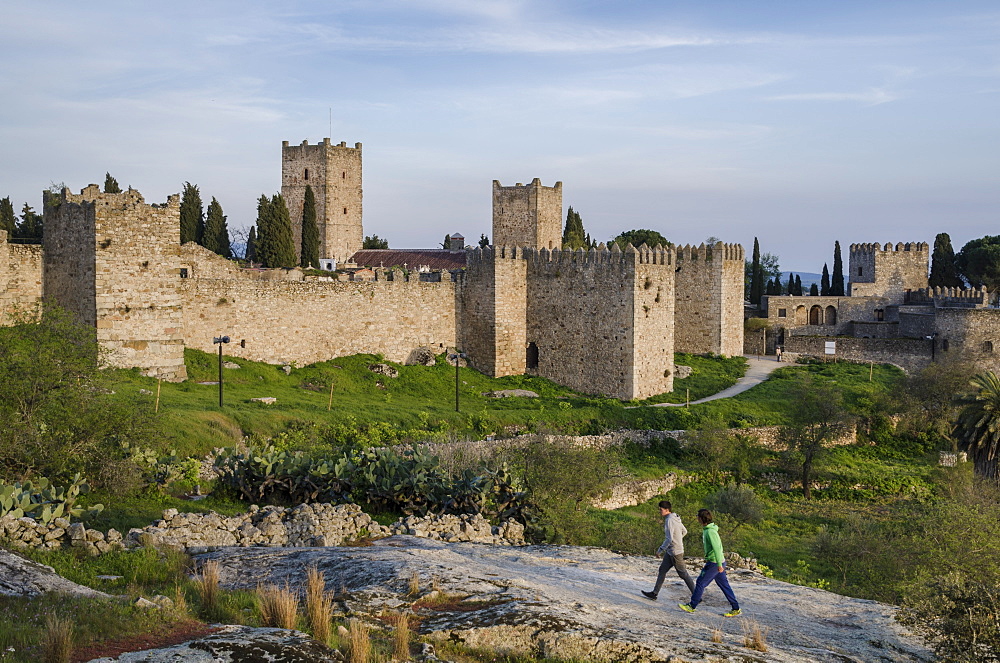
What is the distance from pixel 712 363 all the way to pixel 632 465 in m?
14.6

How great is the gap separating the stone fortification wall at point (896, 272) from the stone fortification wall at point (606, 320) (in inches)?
1506

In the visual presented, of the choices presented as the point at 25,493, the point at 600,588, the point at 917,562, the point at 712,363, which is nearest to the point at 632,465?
the point at 917,562

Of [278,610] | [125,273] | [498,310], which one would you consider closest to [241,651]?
[278,610]

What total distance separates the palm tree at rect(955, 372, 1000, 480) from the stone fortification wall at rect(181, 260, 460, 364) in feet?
66.2

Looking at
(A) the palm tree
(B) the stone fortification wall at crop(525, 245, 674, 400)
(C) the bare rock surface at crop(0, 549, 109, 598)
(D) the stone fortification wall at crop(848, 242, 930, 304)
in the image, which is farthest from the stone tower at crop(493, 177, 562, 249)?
(C) the bare rock surface at crop(0, 549, 109, 598)

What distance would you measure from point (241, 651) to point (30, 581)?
136 inches

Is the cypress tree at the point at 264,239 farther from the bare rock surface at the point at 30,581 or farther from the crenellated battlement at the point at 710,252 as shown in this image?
the bare rock surface at the point at 30,581

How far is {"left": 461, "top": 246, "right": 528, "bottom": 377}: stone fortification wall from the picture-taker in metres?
36.4

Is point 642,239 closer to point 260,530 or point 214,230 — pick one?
point 214,230

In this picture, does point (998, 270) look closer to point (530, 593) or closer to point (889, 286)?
point (889, 286)

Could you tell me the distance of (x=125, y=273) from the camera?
27109 mm

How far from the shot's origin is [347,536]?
15.3m

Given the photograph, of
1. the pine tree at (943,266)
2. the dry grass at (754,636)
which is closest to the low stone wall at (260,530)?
the dry grass at (754,636)

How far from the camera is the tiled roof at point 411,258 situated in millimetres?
62406
